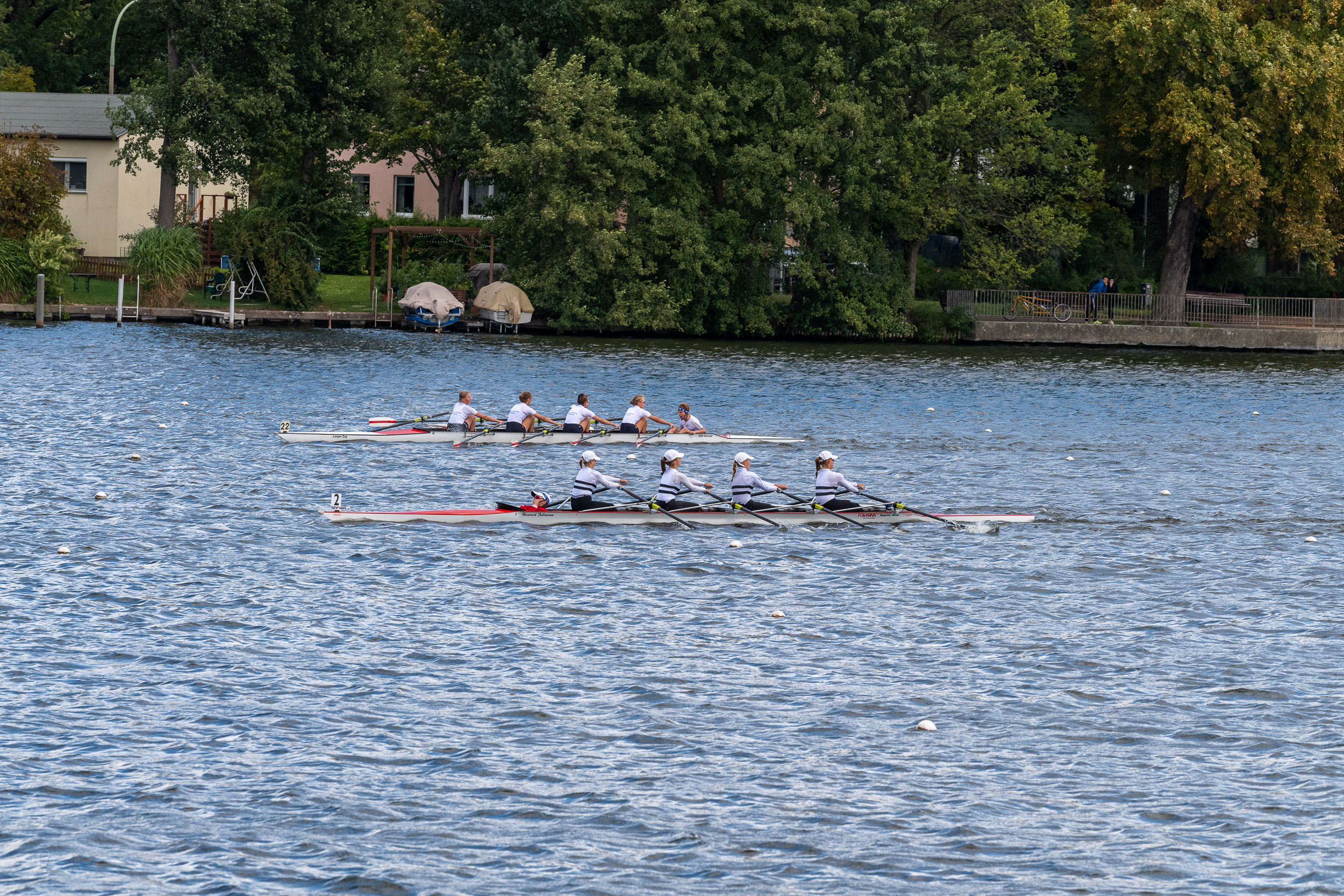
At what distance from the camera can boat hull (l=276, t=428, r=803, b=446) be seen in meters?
36.9

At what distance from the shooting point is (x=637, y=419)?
122ft

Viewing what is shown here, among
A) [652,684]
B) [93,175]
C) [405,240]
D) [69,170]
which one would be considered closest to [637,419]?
[652,684]

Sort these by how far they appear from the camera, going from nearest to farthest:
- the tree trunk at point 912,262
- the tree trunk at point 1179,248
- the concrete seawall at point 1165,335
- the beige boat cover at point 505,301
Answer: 1. the beige boat cover at point 505,301
2. the concrete seawall at point 1165,335
3. the tree trunk at point 912,262
4. the tree trunk at point 1179,248

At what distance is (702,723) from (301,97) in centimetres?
5806

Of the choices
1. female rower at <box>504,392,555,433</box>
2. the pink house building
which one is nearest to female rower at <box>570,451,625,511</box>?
female rower at <box>504,392,555,433</box>

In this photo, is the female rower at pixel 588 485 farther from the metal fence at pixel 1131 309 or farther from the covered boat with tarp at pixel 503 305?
the metal fence at pixel 1131 309

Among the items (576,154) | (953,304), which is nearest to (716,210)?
(576,154)

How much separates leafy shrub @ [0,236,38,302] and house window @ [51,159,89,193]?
9.11 m

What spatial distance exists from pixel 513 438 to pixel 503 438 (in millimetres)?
247

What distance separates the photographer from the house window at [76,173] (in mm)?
73562

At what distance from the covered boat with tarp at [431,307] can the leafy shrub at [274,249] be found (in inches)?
173

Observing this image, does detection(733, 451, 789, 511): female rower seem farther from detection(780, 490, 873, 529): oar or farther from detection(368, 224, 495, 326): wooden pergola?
detection(368, 224, 495, 326): wooden pergola

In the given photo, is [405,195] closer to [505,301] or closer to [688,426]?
[505,301]

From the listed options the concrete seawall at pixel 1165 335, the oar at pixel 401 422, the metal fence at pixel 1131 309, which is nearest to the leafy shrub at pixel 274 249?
the metal fence at pixel 1131 309
